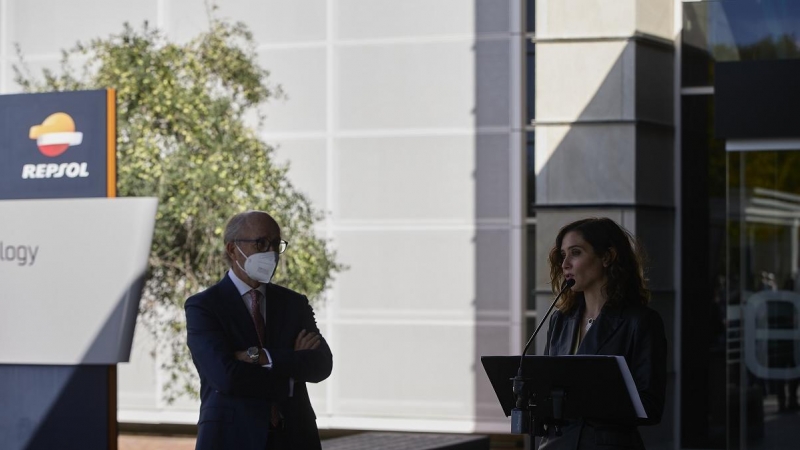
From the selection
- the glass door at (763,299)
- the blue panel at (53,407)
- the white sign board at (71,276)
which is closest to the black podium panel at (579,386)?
the white sign board at (71,276)

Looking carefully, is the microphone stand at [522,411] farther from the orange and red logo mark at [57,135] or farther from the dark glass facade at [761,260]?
the dark glass facade at [761,260]

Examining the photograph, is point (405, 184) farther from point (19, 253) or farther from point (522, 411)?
point (522, 411)

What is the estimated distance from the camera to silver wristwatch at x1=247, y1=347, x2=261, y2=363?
4.98 meters

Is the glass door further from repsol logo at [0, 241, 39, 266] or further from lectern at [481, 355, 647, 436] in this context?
lectern at [481, 355, 647, 436]

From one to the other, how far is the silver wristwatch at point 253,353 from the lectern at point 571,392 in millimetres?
1119

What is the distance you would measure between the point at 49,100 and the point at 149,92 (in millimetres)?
4940

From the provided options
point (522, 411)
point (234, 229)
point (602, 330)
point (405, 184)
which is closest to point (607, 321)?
point (602, 330)

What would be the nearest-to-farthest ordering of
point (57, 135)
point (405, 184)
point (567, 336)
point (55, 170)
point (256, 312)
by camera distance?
point (567, 336), point (256, 312), point (57, 135), point (55, 170), point (405, 184)

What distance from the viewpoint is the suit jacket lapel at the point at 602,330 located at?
14.6 feet

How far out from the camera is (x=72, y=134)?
25.1 ft

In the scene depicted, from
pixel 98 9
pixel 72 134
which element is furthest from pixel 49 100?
pixel 98 9

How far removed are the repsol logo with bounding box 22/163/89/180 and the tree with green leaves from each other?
433cm

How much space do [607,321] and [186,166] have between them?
8455 millimetres

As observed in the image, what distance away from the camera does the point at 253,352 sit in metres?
5.01
